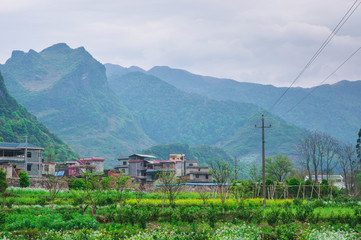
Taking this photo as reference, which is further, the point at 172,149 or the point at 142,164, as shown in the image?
the point at 172,149

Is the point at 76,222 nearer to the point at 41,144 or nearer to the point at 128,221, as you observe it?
the point at 128,221

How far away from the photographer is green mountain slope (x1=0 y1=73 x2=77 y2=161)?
326 ft

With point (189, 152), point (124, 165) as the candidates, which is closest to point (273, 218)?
point (124, 165)

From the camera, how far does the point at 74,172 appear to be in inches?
2955

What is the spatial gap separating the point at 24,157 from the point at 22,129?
1926 inches

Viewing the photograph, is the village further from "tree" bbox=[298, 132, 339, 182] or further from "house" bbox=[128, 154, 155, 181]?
"tree" bbox=[298, 132, 339, 182]

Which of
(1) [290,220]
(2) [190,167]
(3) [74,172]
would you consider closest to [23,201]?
(1) [290,220]

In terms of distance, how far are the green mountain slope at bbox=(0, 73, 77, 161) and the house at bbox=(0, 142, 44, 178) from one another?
3678 cm

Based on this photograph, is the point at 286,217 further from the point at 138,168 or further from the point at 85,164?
the point at 85,164

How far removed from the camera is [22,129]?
10488cm

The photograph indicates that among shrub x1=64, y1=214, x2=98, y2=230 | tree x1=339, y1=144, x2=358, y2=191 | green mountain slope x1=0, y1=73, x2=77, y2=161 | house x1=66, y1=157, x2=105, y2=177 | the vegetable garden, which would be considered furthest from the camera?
green mountain slope x1=0, y1=73, x2=77, y2=161

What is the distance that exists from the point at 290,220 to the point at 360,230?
11.9 ft

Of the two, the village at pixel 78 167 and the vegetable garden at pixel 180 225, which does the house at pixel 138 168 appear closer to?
the village at pixel 78 167

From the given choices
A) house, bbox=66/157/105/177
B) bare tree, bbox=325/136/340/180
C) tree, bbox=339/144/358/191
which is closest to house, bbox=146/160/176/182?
house, bbox=66/157/105/177
